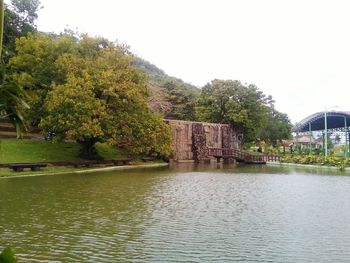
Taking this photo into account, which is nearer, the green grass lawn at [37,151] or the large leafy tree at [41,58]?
the green grass lawn at [37,151]

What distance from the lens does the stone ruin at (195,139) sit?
4219cm

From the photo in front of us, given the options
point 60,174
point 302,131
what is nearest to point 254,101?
point 302,131

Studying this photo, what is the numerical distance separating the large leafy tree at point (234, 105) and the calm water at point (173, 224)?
30564mm

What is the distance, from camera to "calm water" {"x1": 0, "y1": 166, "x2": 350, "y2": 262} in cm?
795

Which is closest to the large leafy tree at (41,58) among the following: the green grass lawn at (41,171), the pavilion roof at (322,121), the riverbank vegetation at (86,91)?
the riverbank vegetation at (86,91)

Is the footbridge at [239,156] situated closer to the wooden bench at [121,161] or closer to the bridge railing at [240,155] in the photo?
the bridge railing at [240,155]

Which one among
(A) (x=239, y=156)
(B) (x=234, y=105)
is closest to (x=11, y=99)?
(A) (x=239, y=156)

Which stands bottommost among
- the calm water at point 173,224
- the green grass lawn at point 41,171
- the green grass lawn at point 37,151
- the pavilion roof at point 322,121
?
the calm water at point 173,224

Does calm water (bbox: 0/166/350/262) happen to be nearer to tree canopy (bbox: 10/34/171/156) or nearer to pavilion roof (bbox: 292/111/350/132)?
tree canopy (bbox: 10/34/171/156)

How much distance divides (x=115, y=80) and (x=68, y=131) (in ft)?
17.0

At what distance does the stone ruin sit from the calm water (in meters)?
24.4

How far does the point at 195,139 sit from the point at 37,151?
59.3 ft

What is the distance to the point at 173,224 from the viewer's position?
34.6 feet

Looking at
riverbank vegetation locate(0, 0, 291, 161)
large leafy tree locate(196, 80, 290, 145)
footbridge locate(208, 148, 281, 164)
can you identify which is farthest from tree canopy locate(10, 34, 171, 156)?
large leafy tree locate(196, 80, 290, 145)
